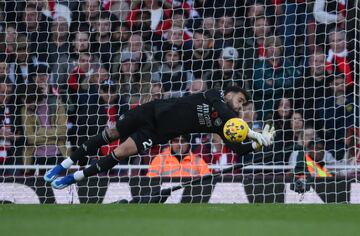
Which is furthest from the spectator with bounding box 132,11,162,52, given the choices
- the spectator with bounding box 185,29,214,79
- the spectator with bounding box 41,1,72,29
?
the spectator with bounding box 41,1,72,29

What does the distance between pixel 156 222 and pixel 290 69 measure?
13.2 feet

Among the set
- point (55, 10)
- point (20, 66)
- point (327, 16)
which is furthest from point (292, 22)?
point (20, 66)

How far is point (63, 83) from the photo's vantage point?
32.3 ft

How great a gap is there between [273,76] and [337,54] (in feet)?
2.65

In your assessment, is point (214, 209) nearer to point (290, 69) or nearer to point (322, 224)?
point (322, 224)

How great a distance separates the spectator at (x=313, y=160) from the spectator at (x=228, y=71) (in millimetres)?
1100

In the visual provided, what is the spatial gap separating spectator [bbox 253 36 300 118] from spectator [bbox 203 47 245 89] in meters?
0.22

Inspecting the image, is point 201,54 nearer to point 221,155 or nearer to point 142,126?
point 221,155

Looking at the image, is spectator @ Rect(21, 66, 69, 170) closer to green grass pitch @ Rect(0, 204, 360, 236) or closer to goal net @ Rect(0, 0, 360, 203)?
goal net @ Rect(0, 0, 360, 203)

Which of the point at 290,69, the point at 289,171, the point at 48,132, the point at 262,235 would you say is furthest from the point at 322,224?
the point at 48,132

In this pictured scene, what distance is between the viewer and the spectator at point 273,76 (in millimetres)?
9570

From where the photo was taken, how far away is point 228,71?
967 cm

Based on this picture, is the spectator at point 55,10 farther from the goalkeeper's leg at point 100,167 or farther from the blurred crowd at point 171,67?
the goalkeeper's leg at point 100,167

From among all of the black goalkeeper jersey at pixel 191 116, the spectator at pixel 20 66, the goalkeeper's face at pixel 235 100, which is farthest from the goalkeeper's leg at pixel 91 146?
the spectator at pixel 20 66
